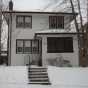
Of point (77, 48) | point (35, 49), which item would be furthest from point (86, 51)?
point (35, 49)

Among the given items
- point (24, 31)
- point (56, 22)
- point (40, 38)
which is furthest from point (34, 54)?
point (56, 22)

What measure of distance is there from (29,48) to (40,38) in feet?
5.60

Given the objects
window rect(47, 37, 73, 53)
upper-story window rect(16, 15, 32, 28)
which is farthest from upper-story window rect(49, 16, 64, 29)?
upper-story window rect(16, 15, 32, 28)

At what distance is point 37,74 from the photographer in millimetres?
16594

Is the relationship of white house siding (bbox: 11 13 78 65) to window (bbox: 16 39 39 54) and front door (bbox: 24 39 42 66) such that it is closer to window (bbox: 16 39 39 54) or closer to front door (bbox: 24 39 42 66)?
front door (bbox: 24 39 42 66)

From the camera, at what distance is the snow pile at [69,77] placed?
13.7 m

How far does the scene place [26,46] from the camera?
23062 mm

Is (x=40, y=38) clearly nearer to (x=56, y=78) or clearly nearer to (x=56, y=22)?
(x=56, y=22)

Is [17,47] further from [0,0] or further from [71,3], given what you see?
[71,3]

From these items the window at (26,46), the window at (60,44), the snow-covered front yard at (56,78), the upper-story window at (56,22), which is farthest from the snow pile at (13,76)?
the upper-story window at (56,22)

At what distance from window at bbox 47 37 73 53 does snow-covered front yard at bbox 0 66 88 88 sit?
600 centimetres

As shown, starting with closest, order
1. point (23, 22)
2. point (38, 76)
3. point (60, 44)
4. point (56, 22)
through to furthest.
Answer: point (38, 76)
point (60, 44)
point (23, 22)
point (56, 22)

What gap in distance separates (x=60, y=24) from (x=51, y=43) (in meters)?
2.90

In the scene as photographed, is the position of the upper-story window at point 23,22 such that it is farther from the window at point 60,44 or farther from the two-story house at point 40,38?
the window at point 60,44
